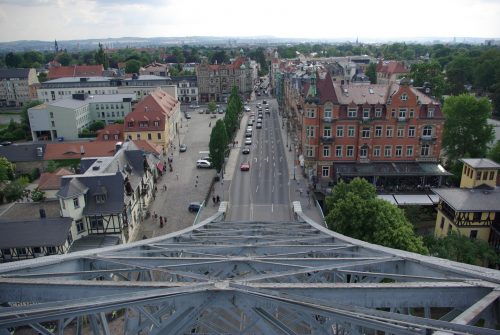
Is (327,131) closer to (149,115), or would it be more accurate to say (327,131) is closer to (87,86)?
(149,115)

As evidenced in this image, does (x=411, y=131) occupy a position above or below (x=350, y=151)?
above

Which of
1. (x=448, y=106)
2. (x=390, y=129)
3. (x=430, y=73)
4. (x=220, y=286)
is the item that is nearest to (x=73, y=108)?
(x=390, y=129)

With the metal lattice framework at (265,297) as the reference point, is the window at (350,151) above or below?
below

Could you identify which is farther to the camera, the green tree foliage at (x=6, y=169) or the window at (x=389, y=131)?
the green tree foliage at (x=6, y=169)

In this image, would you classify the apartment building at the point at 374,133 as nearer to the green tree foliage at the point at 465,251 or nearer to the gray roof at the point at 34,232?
the green tree foliage at the point at 465,251

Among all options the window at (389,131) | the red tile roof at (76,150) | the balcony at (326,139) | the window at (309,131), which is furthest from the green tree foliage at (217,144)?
the window at (389,131)

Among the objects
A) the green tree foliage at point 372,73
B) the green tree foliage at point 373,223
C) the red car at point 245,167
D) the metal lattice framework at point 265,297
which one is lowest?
the red car at point 245,167

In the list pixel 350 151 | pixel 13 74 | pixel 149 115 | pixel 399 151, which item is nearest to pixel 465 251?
pixel 399 151

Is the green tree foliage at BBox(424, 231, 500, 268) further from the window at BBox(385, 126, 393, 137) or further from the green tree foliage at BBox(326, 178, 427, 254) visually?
the window at BBox(385, 126, 393, 137)
